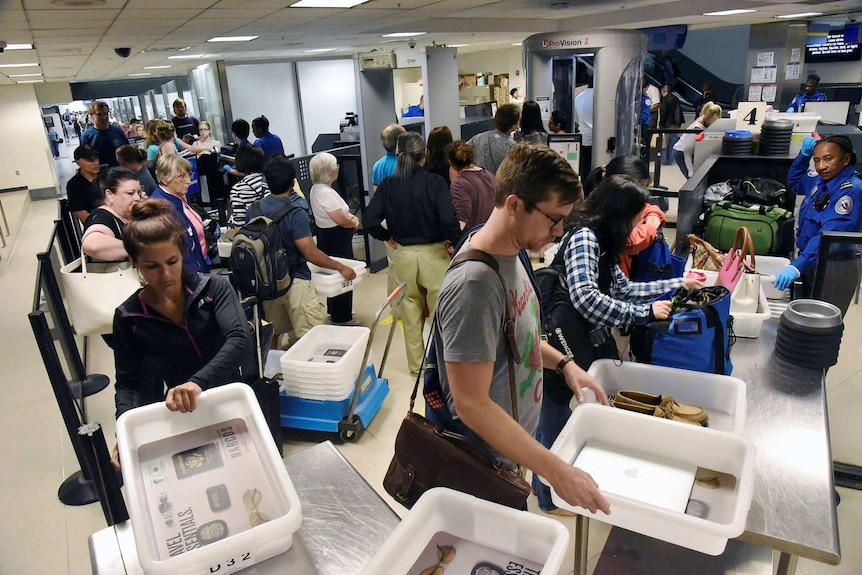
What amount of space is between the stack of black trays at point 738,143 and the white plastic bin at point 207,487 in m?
4.49

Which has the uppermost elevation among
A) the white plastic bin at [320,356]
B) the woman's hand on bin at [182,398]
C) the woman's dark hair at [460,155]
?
the woman's dark hair at [460,155]

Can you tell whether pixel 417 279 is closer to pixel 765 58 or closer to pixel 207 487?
pixel 207 487

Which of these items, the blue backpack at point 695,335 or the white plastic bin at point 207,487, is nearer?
the white plastic bin at point 207,487

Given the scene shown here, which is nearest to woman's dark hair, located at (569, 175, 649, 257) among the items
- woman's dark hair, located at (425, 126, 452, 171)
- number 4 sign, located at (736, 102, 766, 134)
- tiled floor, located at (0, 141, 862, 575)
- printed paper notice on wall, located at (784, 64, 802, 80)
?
tiled floor, located at (0, 141, 862, 575)

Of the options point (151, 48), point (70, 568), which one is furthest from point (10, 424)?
point (151, 48)

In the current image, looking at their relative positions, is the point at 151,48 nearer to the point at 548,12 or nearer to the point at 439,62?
the point at 439,62

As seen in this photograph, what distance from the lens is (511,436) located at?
1.44 meters

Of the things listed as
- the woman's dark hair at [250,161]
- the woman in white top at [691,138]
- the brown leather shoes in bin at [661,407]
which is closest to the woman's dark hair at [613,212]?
the brown leather shoes in bin at [661,407]

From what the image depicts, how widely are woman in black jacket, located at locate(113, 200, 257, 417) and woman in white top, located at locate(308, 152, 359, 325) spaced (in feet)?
8.57

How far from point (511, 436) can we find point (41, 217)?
1359cm

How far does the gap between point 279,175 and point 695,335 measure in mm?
2689

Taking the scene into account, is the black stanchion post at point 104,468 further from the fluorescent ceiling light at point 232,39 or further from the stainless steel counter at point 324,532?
the fluorescent ceiling light at point 232,39

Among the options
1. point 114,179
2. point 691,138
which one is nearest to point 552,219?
point 114,179

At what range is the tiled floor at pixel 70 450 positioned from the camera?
2789mm
